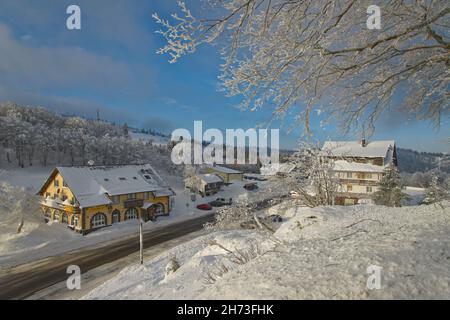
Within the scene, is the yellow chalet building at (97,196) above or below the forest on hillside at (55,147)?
below

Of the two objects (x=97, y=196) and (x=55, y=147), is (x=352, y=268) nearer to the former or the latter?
(x=97, y=196)

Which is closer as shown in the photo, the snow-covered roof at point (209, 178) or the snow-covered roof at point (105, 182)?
the snow-covered roof at point (105, 182)

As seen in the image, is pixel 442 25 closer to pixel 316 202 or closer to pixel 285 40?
pixel 285 40

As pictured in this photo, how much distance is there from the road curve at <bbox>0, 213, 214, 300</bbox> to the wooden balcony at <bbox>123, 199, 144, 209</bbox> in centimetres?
511

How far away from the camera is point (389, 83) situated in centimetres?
611

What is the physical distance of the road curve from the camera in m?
15.9

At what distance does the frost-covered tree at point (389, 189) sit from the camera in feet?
81.1

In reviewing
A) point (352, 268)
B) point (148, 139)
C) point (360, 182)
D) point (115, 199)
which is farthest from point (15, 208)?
point (148, 139)

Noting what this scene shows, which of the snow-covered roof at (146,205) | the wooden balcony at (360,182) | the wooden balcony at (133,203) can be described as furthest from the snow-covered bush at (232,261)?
the wooden balcony at (360,182)

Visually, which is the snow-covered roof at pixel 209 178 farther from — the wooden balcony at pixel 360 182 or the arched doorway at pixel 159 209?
the wooden balcony at pixel 360 182

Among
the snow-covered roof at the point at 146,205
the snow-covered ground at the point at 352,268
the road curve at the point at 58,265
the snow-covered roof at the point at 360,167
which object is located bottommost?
the road curve at the point at 58,265

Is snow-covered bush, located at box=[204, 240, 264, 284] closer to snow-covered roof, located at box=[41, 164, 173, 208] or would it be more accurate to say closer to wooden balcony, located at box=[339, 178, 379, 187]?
snow-covered roof, located at box=[41, 164, 173, 208]

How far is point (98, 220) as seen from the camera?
27.5m
